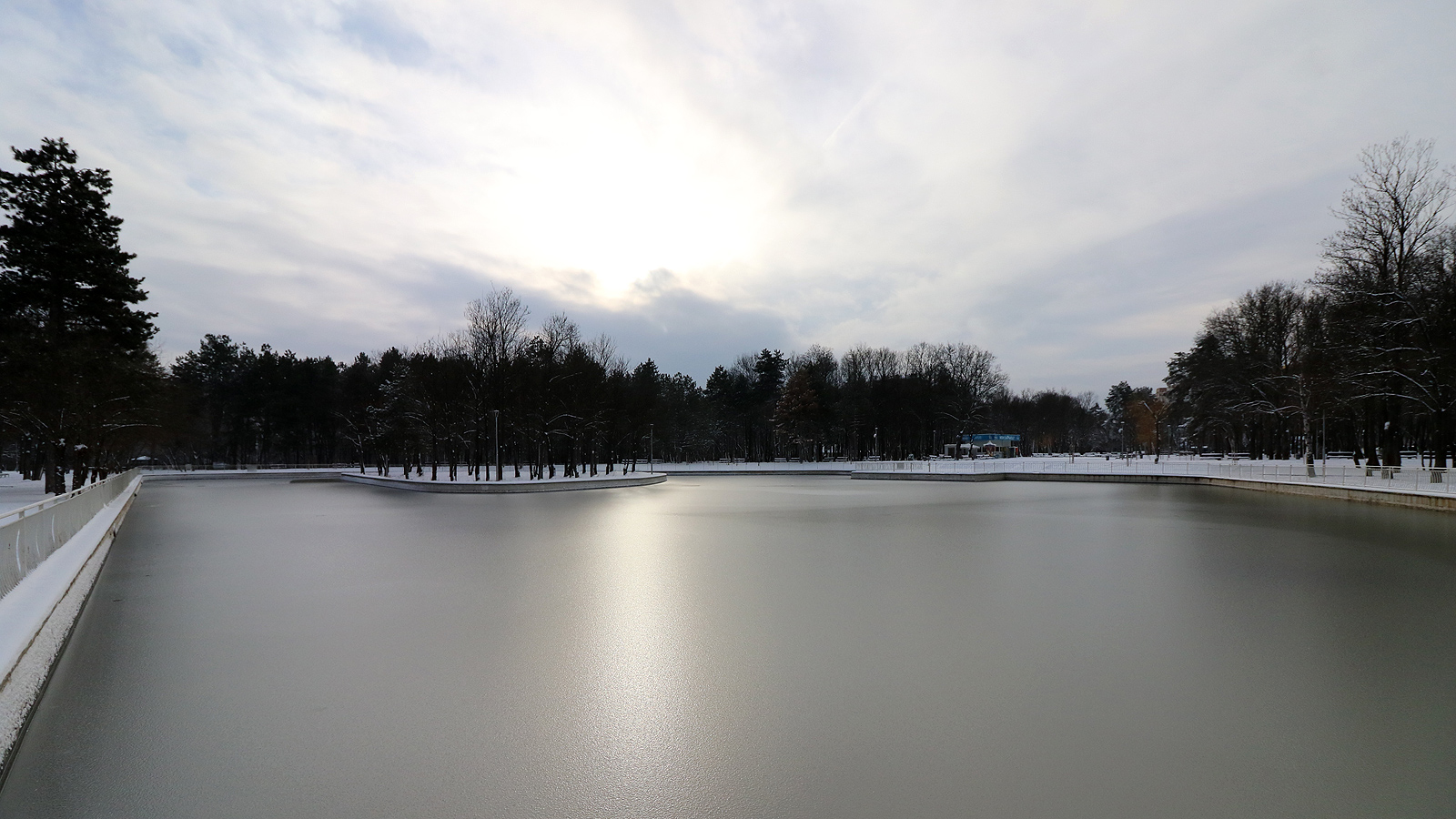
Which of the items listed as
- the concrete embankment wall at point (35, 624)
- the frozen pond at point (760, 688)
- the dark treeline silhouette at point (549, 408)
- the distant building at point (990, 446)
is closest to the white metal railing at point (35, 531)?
the concrete embankment wall at point (35, 624)

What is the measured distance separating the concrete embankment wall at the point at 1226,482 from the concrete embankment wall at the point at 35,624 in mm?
31830

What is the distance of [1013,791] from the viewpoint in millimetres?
4059

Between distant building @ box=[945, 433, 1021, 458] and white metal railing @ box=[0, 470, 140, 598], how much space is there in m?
80.7

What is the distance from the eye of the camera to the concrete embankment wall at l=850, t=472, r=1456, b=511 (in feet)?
77.0

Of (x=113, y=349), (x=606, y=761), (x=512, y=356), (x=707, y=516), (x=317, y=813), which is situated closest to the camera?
(x=317, y=813)

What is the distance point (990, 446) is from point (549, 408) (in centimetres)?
6142

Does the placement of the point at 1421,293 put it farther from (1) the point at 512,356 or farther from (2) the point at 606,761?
(1) the point at 512,356

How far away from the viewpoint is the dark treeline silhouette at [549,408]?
4628cm

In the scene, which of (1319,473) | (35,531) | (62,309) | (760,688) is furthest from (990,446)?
(35,531)

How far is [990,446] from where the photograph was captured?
88500mm

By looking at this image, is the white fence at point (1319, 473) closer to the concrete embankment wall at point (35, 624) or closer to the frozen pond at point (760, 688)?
the frozen pond at point (760, 688)

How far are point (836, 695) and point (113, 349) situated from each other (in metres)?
31.8

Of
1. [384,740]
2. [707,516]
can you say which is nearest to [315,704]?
[384,740]

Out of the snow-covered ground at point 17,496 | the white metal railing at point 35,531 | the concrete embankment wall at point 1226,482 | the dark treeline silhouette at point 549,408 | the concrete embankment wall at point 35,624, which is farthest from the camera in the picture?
the dark treeline silhouette at point 549,408
